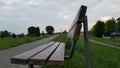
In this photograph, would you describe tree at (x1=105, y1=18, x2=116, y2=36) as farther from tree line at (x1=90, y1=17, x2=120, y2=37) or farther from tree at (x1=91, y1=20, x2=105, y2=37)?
tree at (x1=91, y1=20, x2=105, y2=37)

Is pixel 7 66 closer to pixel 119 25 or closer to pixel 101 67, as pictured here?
pixel 101 67

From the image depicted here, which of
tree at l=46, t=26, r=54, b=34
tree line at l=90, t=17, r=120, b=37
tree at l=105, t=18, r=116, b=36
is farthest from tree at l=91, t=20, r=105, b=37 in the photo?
tree at l=46, t=26, r=54, b=34

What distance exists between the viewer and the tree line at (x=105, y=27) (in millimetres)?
88188

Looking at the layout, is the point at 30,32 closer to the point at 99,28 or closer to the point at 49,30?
the point at 99,28

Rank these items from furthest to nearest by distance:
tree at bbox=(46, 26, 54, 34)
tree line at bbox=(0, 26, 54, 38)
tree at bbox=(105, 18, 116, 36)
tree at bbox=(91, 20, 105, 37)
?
tree at bbox=(46, 26, 54, 34) < tree at bbox=(105, 18, 116, 36) < tree line at bbox=(0, 26, 54, 38) < tree at bbox=(91, 20, 105, 37)

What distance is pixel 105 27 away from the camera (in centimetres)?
9775

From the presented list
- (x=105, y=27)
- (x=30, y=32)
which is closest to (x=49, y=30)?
(x=30, y=32)

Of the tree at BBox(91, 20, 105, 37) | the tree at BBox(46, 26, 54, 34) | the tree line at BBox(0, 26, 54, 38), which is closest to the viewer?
the tree at BBox(91, 20, 105, 37)

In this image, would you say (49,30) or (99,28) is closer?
(99,28)

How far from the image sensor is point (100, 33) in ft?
295

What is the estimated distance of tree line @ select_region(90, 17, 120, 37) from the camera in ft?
289

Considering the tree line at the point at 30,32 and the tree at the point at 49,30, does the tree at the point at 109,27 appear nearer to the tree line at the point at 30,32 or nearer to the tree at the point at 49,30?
the tree line at the point at 30,32

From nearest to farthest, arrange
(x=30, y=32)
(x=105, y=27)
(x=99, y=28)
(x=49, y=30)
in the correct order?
(x=99, y=28)
(x=30, y=32)
(x=105, y=27)
(x=49, y=30)

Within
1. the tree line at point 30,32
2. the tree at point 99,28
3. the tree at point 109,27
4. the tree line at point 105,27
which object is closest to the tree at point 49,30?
the tree line at point 30,32
